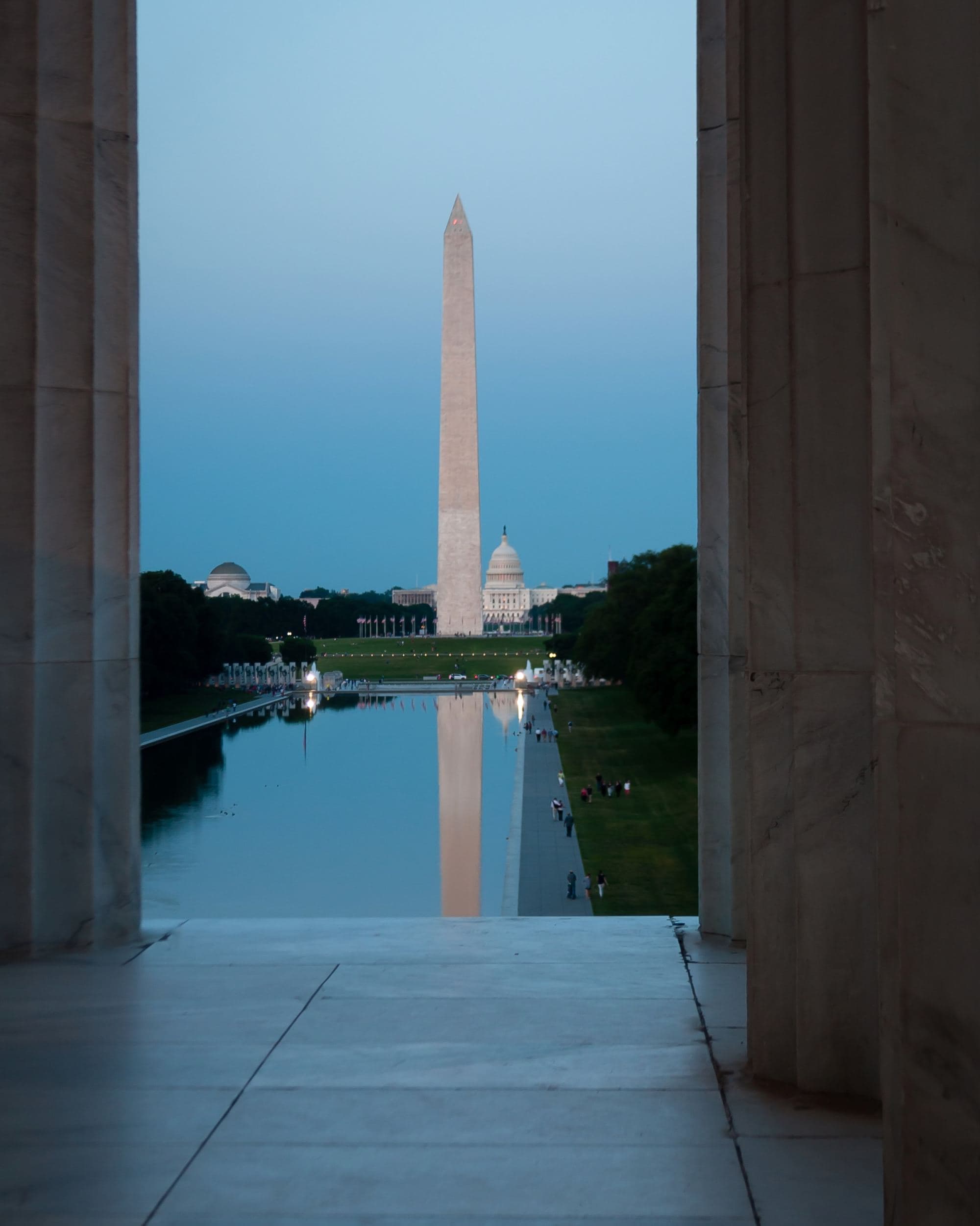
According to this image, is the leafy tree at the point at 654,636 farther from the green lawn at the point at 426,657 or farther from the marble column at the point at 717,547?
the green lawn at the point at 426,657

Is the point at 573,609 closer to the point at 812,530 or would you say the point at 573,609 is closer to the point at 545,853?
the point at 545,853

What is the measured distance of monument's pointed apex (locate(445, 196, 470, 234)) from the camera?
262 feet

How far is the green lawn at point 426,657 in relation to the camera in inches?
3246

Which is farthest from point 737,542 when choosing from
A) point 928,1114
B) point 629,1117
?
point 928,1114

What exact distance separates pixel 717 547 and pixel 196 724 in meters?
41.1

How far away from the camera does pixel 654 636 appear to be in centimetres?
4016

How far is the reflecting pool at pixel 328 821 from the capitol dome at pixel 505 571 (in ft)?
412

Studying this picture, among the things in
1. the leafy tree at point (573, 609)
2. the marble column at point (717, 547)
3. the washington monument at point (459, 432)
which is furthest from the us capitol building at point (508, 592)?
the marble column at point (717, 547)

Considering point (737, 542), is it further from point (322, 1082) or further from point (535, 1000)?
point (322, 1082)

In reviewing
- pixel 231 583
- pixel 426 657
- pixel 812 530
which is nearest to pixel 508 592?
pixel 231 583

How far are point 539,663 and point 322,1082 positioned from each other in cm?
8373

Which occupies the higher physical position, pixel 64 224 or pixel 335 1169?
pixel 64 224

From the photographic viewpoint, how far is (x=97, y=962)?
26.4 ft

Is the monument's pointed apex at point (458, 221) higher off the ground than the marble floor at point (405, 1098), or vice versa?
the monument's pointed apex at point (458, 221)
